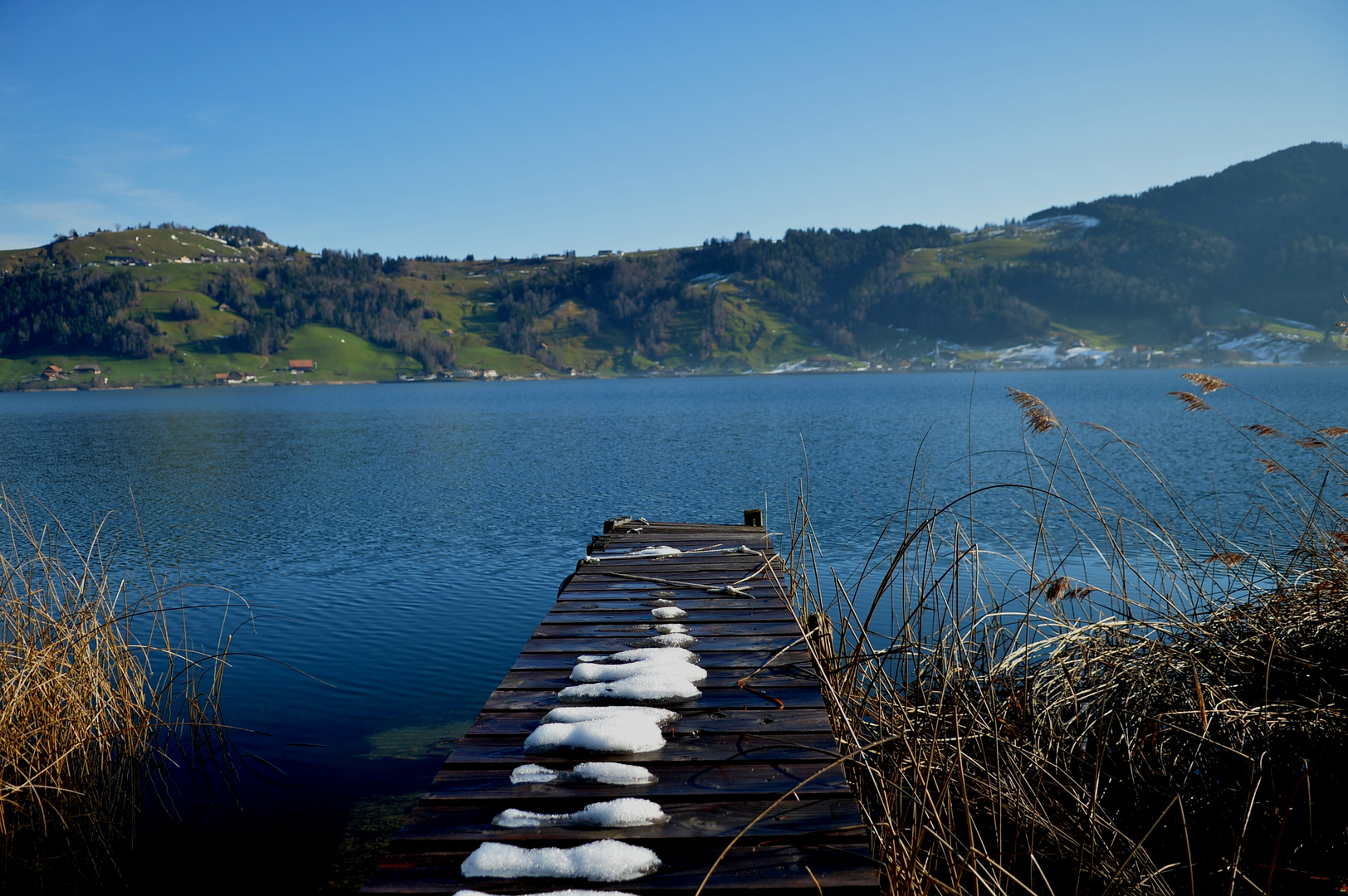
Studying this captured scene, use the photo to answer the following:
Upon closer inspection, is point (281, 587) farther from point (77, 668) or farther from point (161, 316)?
point (161, 316)

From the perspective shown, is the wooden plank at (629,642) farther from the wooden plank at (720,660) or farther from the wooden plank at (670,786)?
the wooden plank at (670,786)

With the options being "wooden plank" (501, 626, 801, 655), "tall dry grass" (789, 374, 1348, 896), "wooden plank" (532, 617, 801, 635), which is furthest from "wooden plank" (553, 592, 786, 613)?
"wooden plank" (501, 626, 801, 655)

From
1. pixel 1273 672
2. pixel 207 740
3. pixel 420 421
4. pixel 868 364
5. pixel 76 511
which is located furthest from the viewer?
pixel 868 364

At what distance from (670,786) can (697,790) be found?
111 millimetres

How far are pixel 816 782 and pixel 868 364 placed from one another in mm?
198831

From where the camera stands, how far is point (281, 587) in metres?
14.2

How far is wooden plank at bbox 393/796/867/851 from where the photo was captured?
2771mm

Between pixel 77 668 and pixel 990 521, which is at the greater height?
pixel 77 668

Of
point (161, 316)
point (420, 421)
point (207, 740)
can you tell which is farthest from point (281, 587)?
point (161, 316)

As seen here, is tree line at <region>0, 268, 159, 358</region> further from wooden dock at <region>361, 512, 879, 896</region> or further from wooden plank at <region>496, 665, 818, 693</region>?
wooden dock at <region>361, 512, 879, 896</region>

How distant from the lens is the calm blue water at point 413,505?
892cm

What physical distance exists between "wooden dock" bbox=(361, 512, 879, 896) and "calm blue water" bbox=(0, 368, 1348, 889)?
2181 mm

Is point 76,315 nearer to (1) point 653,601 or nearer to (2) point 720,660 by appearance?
(1) point 653,601

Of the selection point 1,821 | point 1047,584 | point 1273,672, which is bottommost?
point 1,821
